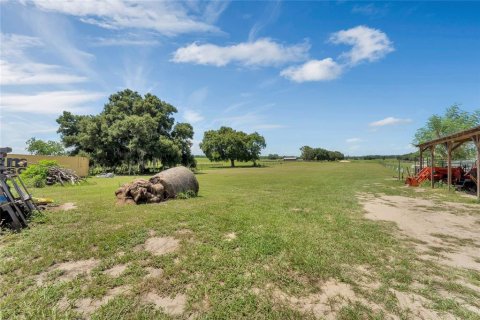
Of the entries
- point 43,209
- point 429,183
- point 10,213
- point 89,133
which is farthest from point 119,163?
point 429,183

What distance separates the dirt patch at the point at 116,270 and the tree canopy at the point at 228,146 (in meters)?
58.6

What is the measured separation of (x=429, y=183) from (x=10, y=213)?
73.1ft

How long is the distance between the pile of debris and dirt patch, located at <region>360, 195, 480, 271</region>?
1871cm

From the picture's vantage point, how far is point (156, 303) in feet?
11.2

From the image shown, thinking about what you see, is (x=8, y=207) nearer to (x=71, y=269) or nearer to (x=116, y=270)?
(x=71, y=269)

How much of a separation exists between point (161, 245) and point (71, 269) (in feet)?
5.21

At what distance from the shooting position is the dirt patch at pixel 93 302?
325 centimetres

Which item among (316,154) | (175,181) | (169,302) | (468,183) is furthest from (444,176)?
(316,154)

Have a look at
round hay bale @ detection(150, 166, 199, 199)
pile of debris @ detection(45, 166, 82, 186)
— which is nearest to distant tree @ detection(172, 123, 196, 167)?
pile of debris @ detection(45, 166, 82, 186)

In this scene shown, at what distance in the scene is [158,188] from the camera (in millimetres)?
10484

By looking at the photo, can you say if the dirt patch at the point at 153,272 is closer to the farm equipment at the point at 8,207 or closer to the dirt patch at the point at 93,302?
the dirt patch at the point at 93,302

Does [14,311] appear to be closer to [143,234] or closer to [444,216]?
[143,234]

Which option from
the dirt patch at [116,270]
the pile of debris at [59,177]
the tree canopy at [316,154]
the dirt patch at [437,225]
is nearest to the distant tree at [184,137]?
the pile of debris at [59,177]

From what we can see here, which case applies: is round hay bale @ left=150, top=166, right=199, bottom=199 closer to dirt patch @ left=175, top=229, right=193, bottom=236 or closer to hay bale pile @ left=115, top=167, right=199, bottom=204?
hay bale pile @ left=115, top=167, right=199, bottom=204
